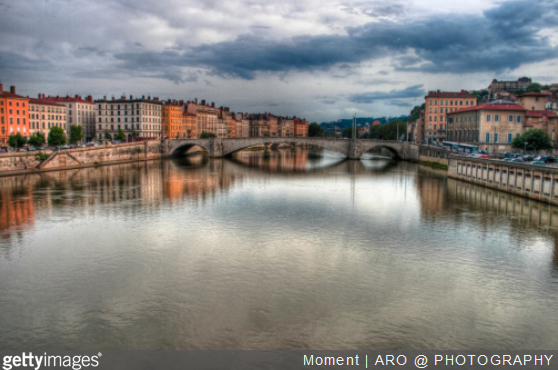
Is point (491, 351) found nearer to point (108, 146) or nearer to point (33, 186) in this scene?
point (33, 186)

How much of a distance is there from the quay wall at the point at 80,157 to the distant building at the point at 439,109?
4034 centimetres

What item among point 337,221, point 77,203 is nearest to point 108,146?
point 77,203

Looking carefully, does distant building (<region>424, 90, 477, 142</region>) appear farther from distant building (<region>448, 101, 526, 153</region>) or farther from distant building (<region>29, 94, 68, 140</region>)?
distant building (<region>29, 94, 68, 140</region>)

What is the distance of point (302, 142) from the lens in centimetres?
6469

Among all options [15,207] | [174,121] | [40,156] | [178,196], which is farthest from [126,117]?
[15,207]

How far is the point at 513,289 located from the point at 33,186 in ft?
99.8

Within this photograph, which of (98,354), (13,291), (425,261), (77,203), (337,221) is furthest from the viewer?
(77,203)

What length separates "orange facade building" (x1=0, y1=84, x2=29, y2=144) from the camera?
2095 inches

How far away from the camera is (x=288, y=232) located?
18422 millimetres

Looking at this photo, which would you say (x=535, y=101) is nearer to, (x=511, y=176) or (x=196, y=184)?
(x=511, y=176)

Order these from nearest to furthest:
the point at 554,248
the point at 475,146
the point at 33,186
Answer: the point at 554,248 < the point at 33,186 < the point at 475,146

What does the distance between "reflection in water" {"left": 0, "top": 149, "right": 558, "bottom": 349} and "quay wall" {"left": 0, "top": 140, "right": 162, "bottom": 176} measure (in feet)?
48.6

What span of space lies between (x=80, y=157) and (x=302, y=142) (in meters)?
28.9

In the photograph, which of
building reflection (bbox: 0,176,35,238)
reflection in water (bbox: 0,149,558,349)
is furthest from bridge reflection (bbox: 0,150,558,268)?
reflection in water (bbox: 0,149,558,349)
